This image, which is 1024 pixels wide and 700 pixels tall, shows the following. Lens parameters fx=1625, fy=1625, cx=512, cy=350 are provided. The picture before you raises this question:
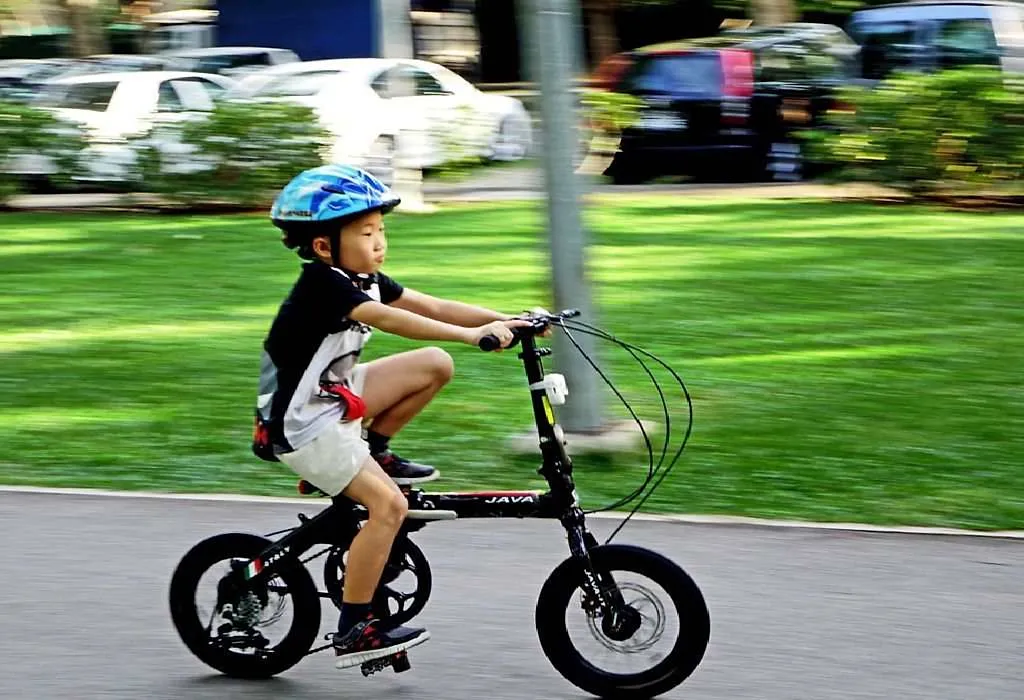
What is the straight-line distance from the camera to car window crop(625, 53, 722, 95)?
1647 cm

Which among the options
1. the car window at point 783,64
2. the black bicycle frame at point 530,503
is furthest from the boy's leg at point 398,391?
the car window at point 783,64

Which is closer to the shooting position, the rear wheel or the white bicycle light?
the white bicycle light

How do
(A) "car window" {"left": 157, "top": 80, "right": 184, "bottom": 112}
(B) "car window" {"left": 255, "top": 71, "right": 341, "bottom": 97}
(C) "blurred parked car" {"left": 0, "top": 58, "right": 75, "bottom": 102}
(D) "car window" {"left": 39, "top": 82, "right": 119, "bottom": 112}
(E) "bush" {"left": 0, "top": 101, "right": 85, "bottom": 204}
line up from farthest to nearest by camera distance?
1. (C) "blurred parked car" {"left": 0, "top": 58, "right": 75, "bottom": 102}
2. (D) "car window" {"left": 39, "top": 82, "right": 119, "bottom": 112}
3. (B) "car window" {"left": 255, "top": 71, "right": 341, "bottom": 97}
4. (A) "car window" {"left": 157, "top": 80, "right": 184, "bottom": 112}
5. (E) "bush" {"left": 0, "top": 101, "right": 85, "bottom": 204}

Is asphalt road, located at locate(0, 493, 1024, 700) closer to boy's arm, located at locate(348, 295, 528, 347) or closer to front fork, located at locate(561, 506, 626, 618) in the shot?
front fork, located at locate(561, 506, 626, 618)

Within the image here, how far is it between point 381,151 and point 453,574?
36.2 feet

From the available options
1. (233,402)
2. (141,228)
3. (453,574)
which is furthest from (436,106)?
(453,574)

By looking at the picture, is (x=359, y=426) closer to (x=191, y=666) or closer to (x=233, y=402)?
(x=191, y=666)

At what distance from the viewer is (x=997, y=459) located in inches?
279

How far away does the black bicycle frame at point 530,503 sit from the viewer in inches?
175

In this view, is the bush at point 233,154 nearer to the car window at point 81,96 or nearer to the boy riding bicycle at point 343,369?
the car window at point 81,96

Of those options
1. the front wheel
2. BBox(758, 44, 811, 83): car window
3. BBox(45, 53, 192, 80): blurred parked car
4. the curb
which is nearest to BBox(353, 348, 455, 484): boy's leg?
the front wheel

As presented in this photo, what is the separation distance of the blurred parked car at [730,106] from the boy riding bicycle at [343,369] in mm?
12223

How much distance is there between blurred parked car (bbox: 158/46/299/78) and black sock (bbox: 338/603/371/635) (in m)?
16.5

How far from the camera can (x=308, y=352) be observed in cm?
447
